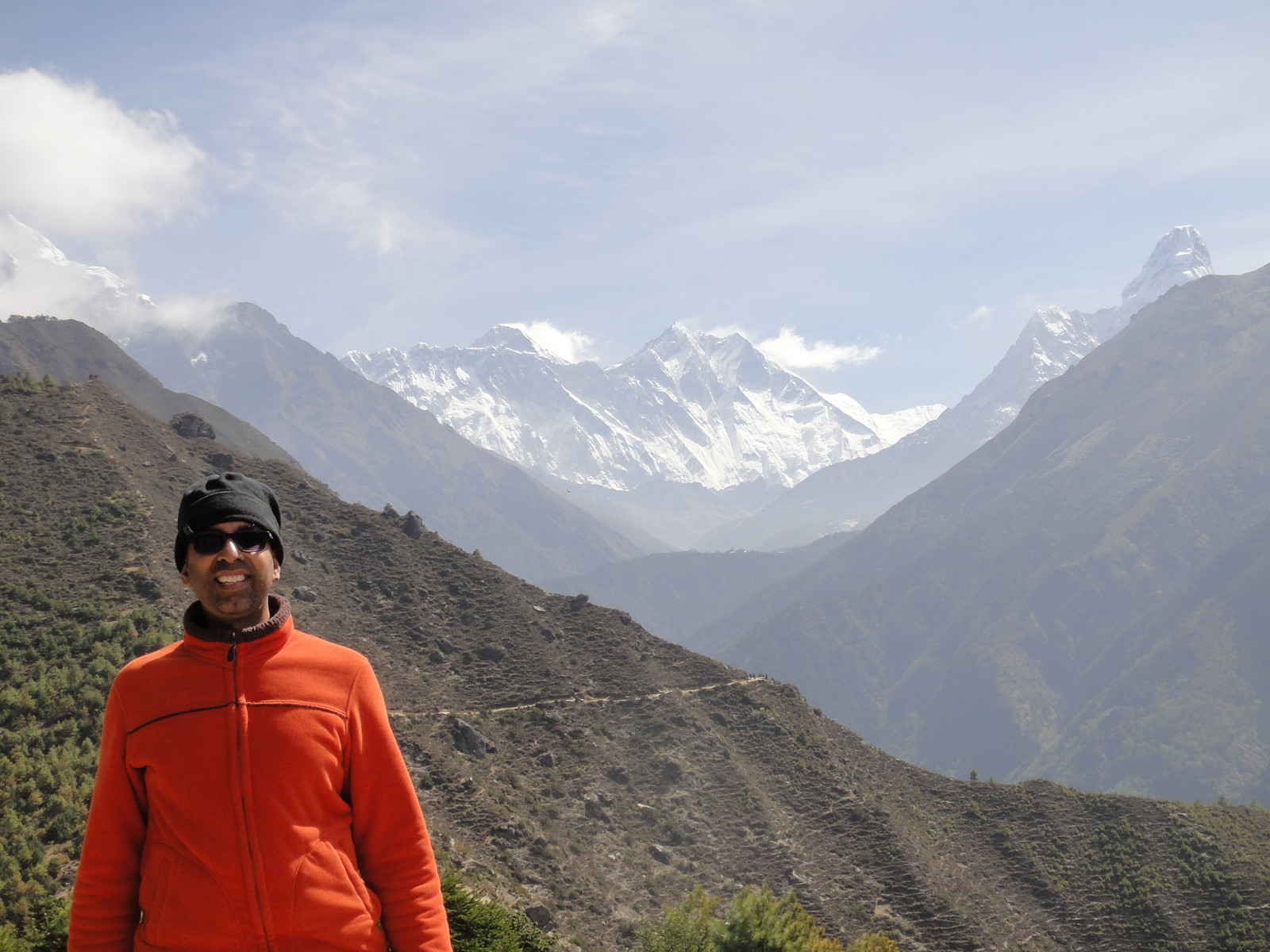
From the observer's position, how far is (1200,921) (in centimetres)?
4453

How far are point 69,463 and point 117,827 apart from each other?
200ft

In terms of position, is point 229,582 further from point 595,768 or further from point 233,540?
point 595,768

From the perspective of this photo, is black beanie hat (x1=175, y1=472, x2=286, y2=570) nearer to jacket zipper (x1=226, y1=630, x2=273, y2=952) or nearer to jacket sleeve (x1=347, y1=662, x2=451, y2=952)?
jacket zipper (x1=226, y1=630, x2=273, y2=952)

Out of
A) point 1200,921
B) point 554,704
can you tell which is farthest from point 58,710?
point 1200,921

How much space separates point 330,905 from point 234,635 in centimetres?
168

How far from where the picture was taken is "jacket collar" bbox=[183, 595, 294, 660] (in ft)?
17.3

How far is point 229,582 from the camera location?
5.30 meters

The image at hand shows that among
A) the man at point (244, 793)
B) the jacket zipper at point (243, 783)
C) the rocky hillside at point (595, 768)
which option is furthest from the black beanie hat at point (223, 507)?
the rocky hillside at point (595, 768)

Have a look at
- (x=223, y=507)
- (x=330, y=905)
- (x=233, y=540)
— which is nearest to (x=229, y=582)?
(x=233, y=540)

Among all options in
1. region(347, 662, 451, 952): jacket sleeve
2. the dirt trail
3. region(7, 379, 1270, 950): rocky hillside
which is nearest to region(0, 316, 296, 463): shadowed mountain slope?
region(7, 379, 1270, 950): rocky hillside

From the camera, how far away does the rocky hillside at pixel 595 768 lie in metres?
39.4

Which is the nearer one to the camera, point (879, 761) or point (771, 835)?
point (771, 835)

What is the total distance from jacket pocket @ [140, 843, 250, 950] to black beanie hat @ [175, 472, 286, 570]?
1.77 metres

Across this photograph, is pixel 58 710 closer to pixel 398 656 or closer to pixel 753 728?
pixel 398 656
